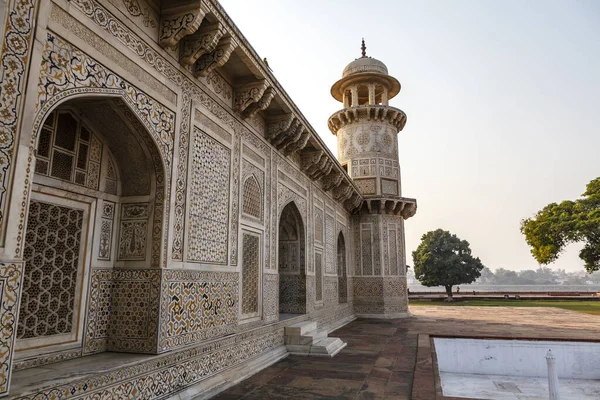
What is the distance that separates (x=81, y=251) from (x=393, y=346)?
6399 mm

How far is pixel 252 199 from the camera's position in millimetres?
6496

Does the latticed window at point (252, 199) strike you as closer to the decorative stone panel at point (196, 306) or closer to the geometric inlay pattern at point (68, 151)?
the decorative stone panel at point (196, 306)

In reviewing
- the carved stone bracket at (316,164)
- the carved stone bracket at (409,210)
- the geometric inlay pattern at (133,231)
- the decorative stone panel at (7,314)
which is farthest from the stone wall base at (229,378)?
the carved stone bracket at (409,210)

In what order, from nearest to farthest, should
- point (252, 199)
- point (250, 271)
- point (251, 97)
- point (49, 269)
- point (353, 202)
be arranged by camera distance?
point (49, 269) → point (251, 97) → point (250, 271) → point (252, 199) → point (353, 202)

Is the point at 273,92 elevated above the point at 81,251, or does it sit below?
above

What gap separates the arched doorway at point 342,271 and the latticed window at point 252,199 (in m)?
7.28

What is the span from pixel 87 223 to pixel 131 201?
493 millimetres

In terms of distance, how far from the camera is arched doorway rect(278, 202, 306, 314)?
896 cm

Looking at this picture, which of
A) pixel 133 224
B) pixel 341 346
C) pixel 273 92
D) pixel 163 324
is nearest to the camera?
pixel 163 324

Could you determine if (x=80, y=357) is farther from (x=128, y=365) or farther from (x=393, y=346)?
(x=393, y=346)

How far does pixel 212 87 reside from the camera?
212 inches

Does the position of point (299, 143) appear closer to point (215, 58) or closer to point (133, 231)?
point (215, 58)

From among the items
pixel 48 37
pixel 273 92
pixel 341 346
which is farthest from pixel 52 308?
pixel 341 346

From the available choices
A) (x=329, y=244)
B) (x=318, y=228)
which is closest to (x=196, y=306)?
(x=318, y=228)
